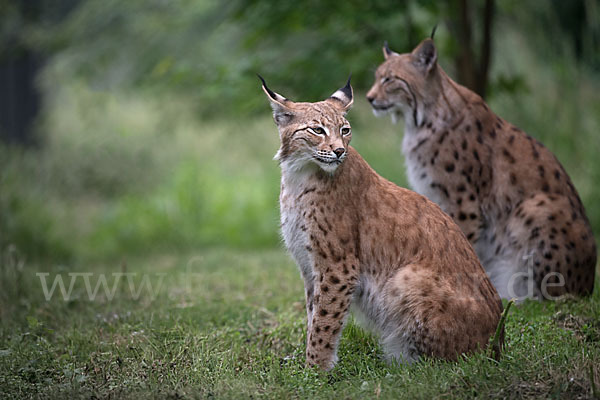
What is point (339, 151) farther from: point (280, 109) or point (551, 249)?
point (551, 249)

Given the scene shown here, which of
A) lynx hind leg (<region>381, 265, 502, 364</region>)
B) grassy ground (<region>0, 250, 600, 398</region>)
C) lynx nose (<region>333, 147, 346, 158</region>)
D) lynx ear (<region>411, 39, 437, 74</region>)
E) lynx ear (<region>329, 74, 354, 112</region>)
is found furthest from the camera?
lynx ear (<region>411, 39, 437, 74</region>)

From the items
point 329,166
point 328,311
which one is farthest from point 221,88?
point 328,311

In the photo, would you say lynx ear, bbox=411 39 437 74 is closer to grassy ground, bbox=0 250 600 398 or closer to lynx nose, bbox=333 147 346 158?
lynx nose, bbox=333 147 346 158

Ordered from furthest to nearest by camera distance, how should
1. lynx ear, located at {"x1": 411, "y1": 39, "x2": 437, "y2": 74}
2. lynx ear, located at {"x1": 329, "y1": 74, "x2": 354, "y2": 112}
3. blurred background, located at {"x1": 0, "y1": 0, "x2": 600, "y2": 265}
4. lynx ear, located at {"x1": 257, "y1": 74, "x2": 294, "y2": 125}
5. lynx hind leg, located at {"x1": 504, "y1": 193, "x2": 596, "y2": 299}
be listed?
blurred background, located at {"x1": 0, "y1": 0, "x2": 600, "y2": 265}, lynx ear, located at {"x1": 411, "y1": 39, "x2": 437, "y2": 74}, lynx hind leg, located at {"x1": 504, "y1": 193, "x2": 596, "y2": 299}, lynx ear, located at {"x1": 329, "y1": 74, "x2": 354, "y2": 112}, lynx ear, located at {"x1": 257, "y1": 74, "x2": 294, "y2": 125}

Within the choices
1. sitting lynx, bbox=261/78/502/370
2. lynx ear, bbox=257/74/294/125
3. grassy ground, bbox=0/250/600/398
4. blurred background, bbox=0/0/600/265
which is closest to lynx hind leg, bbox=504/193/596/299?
grassy ground, bbox=0/250/600/398

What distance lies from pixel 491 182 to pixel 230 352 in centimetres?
279

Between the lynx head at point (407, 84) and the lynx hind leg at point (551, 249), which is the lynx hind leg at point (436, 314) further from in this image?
the lynx head at point (407, 84)

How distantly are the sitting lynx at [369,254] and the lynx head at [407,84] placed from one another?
1632mm

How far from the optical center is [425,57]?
591cm

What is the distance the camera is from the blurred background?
8.06 meters

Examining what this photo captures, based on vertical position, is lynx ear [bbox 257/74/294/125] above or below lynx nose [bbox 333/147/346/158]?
above

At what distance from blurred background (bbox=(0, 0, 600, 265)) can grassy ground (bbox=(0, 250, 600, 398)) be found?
1101 mm

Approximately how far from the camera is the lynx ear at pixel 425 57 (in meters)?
5.86

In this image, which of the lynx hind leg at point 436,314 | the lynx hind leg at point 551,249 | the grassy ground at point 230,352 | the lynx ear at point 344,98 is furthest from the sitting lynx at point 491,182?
the lynx hind leg at point 436,314
